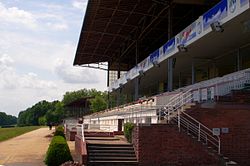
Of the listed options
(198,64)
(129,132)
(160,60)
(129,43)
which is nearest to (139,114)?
(129,132)

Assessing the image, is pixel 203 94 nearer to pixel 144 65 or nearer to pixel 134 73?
pixel 144 65

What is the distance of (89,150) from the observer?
2056cm

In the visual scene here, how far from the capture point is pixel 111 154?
66.6 feet

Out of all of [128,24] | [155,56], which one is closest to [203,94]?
[155,56]

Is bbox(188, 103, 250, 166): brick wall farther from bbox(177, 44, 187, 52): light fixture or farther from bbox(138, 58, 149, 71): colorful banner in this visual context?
bbox(138, 58, 149, 71): colorful banner

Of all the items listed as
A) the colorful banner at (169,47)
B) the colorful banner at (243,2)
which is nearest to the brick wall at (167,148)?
the colorful banner at (243,2)

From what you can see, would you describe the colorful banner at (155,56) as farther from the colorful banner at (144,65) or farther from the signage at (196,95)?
the signage at (196,95)

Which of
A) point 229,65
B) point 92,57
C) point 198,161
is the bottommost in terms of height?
point 198,161

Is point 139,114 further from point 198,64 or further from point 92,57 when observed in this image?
point 92,57

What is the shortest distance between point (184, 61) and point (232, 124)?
57.6 feet

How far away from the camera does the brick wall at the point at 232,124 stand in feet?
65.7

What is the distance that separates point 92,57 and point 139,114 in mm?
42779

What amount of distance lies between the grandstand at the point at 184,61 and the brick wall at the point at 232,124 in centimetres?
4

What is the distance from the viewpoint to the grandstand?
20.2 metres
